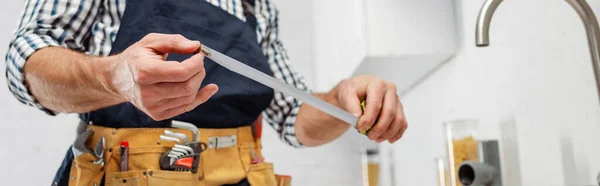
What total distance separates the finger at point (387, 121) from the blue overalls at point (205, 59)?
201 mm

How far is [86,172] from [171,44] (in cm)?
28

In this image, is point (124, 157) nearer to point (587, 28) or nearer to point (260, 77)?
point (260, 77)

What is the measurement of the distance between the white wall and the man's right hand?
15.7 inches

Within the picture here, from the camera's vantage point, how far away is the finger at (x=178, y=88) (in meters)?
0.41

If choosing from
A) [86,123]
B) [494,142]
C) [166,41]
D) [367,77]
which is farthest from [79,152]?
[494,142]

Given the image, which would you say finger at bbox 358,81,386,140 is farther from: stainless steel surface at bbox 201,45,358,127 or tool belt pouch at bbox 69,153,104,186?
tool belt pouch at bbox 69,153,104,186

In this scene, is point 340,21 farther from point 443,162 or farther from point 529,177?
point 529,177

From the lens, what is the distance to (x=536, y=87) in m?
0.64

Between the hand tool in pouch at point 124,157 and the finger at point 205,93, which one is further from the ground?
the finger at point 205,93

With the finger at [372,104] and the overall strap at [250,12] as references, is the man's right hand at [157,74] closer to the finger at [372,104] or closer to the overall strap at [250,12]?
the finger at [372,104]

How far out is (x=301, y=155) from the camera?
1.52 metres

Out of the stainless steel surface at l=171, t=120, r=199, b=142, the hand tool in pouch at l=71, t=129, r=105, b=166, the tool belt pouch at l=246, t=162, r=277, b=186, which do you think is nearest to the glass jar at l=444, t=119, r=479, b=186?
the tool belt pouch at l=246, t=162, r=277, b=186

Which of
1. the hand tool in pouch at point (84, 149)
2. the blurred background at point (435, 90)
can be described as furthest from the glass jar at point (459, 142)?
the hand tool in pouch at point (84, 149)

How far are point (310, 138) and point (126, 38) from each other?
34 centimetres
